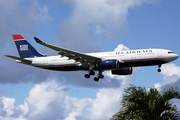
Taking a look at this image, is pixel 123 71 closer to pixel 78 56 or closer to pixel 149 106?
pixel 78 56

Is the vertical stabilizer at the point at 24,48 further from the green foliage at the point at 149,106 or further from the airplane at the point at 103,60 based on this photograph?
the green foliage at the point at 149,106

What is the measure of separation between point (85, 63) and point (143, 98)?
25.2 metres

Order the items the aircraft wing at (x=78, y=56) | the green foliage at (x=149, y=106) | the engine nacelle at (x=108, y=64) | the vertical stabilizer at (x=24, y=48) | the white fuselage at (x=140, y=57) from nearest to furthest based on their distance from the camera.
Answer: the green foliage at (x=149, y=106) < the aircraft wing at (x=78, y=56) < the engine nacelle at (x=108, y=64) < the white fuselage at (x=140, y=57) < the vertical stabilizer at (x=24, y=48)

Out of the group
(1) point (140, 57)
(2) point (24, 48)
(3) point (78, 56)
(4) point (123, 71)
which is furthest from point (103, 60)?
Answer: (2) point (24, 48)

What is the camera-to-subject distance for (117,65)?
39594mm

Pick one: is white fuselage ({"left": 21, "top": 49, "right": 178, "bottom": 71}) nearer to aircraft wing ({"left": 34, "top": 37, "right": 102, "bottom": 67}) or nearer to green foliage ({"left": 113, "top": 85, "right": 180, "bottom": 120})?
aircraft wing ({"left": 34, "top": 37, "right": 102, "bottom": 67})

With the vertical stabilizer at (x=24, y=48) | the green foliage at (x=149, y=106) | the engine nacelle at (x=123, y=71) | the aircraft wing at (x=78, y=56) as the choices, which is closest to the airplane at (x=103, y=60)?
the aircraft wing at (x=78, y=56)

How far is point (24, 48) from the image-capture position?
49.4m

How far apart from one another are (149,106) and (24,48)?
38.0 metres

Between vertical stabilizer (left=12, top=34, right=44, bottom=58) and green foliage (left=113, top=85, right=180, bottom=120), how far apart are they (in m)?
33.0

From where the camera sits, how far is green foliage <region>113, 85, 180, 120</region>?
51.6 feet

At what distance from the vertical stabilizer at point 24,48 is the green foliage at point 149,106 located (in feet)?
108

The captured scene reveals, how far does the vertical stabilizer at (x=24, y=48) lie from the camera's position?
158ft

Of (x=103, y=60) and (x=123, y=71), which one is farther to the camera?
(x=123, y=71)
